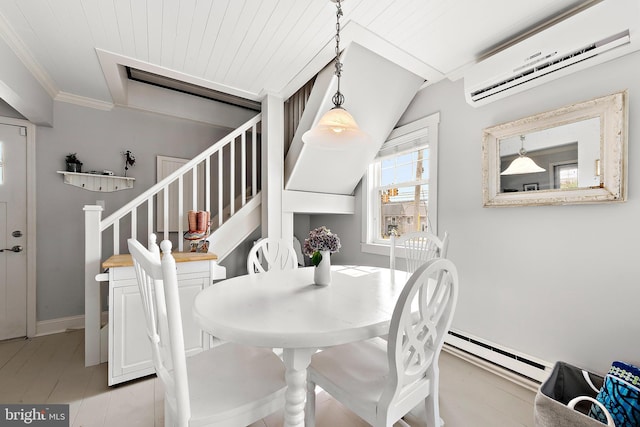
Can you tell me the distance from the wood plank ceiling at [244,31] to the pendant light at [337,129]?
353 millimetres

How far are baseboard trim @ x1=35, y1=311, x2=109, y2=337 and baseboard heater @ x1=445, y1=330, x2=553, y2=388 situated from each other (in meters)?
3.36

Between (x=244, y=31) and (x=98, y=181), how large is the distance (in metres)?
2.33

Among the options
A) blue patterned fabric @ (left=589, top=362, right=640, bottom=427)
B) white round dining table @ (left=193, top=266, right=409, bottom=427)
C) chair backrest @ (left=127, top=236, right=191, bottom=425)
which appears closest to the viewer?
chair backrest @ (left=127, top=236, right=191, bottom=425)

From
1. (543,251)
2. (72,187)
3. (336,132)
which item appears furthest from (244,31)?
(543,251)

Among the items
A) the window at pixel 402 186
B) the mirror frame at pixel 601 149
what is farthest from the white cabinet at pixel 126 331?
the mirror frame at pixel 601 149

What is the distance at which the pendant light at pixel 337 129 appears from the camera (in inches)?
61.6

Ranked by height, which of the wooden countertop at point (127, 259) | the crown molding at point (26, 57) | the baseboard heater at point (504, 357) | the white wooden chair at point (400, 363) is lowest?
the baseboard heater at point (504, 357)

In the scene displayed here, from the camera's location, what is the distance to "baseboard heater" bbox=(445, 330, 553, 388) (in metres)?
1.83

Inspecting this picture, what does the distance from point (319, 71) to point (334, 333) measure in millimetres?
2324

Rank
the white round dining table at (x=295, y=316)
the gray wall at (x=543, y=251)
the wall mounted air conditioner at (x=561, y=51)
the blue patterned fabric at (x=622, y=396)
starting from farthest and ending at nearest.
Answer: the gray wall at (x=543, y=251), the wall mounted air conditioner at (x=561, y=51), the blue patterned fabric at (x=622, y=396), the white round dining table at (x=295, y=316)

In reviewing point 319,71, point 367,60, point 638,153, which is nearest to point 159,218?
point 319,71

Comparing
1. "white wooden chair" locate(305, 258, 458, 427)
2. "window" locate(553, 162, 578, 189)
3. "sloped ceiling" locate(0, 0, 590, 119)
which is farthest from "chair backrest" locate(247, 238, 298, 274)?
"window" locate(553, 162, 578, 189)

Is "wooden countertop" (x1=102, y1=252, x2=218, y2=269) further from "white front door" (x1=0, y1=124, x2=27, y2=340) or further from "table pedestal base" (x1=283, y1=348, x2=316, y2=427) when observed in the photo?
"white front door" (x1=0, y1=124, x2=27, y2=340)

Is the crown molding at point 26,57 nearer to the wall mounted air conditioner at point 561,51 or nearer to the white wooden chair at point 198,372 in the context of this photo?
the white wooden chair at point 198,372
